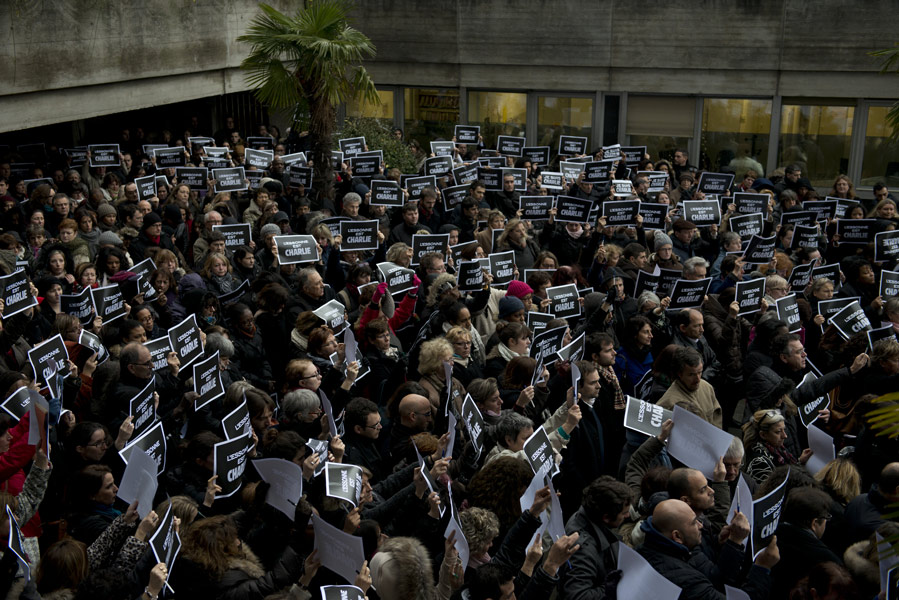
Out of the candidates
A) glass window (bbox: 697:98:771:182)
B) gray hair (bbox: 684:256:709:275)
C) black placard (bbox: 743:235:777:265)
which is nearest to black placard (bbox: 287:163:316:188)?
black placard (bbox: 743:235:777:265)

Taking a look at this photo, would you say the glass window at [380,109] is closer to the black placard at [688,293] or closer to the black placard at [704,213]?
the black placard at [704,213]

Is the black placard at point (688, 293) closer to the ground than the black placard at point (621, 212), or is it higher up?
closer to the ground

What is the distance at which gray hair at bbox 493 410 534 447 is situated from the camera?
607 cm

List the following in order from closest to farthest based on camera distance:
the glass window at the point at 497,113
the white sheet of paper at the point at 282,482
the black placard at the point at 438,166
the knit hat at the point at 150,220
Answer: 1. the white sheet of paper at the point at 282,482
2. the knit hat at the point at 150,220
3. the black placard at the point at 438,166
4. the glass window at the point at 497,113

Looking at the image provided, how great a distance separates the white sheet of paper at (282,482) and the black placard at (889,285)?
23.0 ft

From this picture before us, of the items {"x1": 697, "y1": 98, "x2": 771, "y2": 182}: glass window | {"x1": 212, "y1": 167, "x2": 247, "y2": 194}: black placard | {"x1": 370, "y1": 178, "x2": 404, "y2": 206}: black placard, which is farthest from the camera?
{"x1": 697, "y1": 98, "x2": 771, "y2": 182}: glass window

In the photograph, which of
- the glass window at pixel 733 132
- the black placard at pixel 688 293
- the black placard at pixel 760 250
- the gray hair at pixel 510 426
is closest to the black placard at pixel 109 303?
the gray hair at pixel 510 426

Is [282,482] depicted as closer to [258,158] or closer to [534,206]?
[534,206]

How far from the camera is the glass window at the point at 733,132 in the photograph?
2083cm

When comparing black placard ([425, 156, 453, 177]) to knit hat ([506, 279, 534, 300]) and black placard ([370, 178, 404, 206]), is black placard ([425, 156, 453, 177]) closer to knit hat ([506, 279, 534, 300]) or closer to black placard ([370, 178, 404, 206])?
black placard ([370, 178, 404, 206])

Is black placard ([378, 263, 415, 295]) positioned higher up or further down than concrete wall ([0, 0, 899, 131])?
further down

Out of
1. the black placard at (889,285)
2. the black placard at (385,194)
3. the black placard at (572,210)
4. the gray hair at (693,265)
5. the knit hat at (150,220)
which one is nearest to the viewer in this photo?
the gray hair at (693,265)

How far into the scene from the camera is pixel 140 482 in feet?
17.1

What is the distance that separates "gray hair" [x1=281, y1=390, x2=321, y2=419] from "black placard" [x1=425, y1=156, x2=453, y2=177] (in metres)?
9.66
